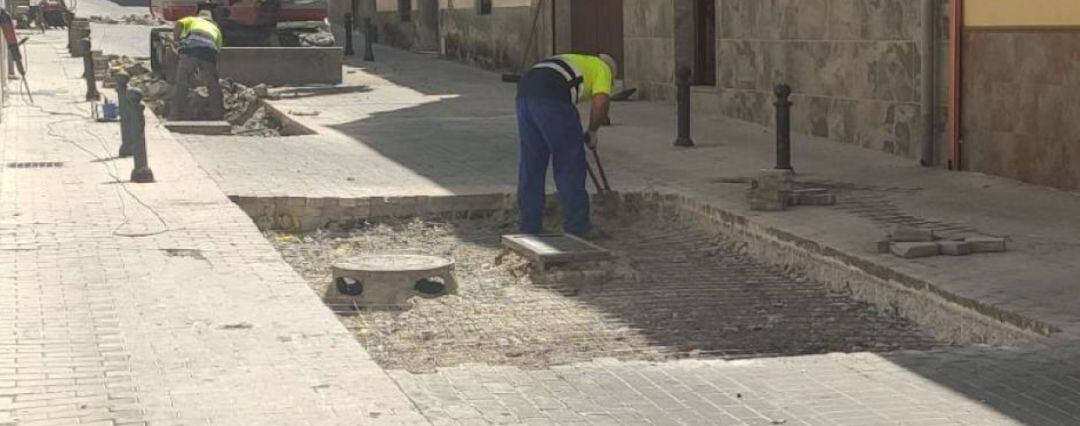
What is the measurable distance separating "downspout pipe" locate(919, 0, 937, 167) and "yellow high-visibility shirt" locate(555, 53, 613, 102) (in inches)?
128

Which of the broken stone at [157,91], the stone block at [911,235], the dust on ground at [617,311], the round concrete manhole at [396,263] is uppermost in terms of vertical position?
the broken stone at [157,91]

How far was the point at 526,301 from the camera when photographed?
9.98m

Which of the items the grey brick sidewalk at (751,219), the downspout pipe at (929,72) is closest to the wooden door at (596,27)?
the grey brick sidewalk at (751,219)

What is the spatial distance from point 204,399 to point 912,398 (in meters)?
2.62

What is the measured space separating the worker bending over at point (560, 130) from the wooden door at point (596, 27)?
11329mm

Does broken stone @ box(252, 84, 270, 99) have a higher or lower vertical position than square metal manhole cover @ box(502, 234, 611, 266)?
higher

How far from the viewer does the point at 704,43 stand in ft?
66.4

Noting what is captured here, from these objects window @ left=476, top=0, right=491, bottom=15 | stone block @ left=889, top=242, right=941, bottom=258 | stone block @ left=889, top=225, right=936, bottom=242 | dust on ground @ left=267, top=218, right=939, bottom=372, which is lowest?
dust on ground @ left=267, top=218, right=939, bottom=372

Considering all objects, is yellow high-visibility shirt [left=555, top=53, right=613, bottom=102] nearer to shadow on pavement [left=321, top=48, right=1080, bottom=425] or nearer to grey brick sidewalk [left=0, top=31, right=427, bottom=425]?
shadow on pavement [left=321, top=48, right=1080, bottom=425]

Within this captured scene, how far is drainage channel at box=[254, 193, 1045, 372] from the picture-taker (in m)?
8.47

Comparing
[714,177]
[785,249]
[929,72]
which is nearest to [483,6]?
[714,177]

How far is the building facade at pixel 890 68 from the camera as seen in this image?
11969mm

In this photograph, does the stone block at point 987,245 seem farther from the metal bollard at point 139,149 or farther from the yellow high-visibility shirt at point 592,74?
the metal bollard at point 139,149

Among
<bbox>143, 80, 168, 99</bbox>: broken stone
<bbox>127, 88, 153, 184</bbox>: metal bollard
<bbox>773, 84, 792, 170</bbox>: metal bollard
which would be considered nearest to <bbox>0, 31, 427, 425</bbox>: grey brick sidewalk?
<bbox>127, 88, 153, 184</bbox>: metal bollard
